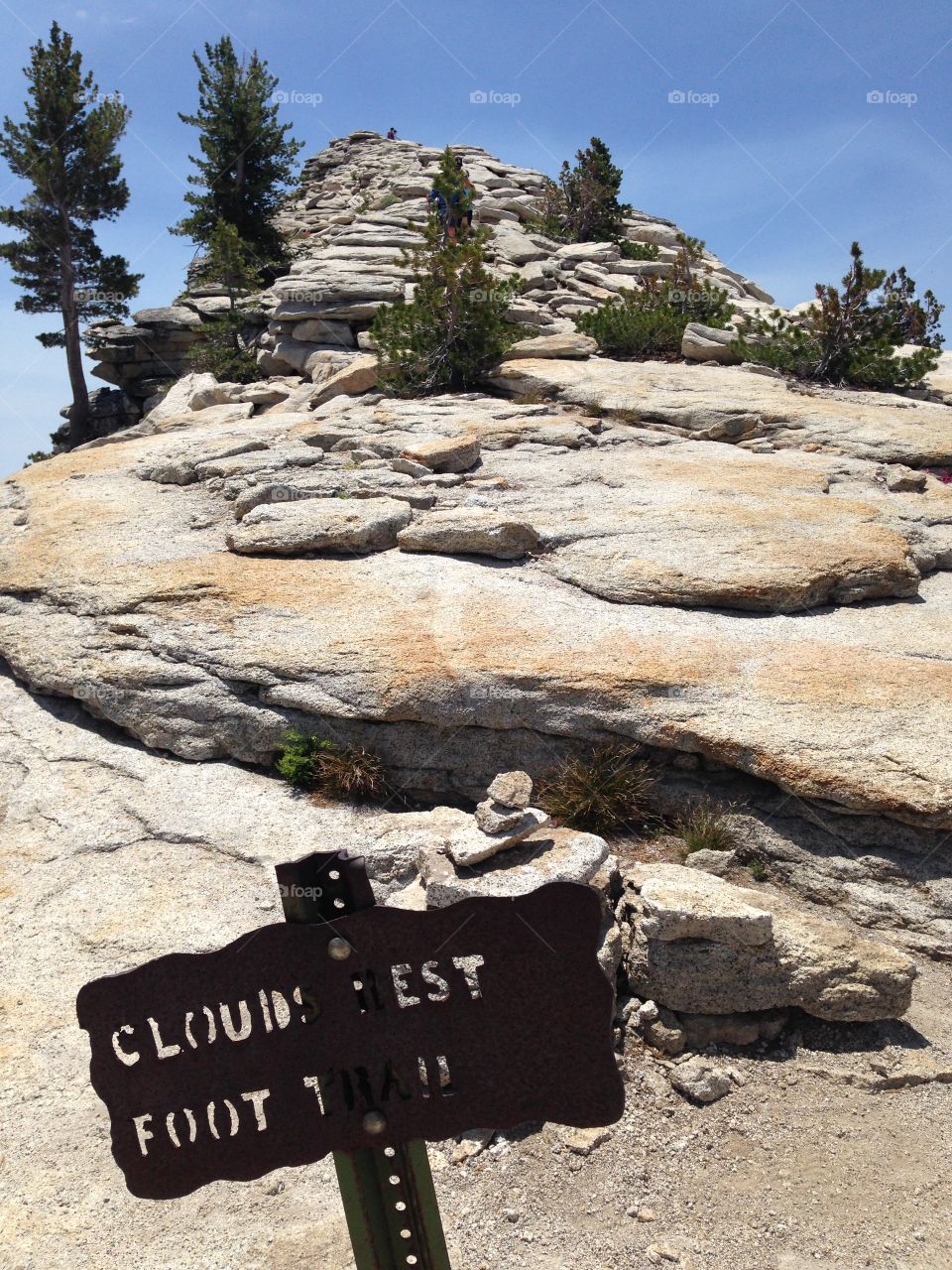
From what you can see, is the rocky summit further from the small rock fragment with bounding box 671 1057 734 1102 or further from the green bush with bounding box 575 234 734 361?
the green bush with bounding box 575 234 734 361

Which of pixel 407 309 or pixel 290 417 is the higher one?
pixel 407 309

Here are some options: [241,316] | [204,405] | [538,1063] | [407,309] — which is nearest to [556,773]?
[538,1063]

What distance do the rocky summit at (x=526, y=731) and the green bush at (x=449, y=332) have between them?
291 cm

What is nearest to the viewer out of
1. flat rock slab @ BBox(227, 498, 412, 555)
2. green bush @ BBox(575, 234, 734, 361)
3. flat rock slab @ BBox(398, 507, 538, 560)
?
flat rock slab @ BBox(398, 507, 538, 560)

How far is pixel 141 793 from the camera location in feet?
25.5

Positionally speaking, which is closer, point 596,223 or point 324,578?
point 324,578

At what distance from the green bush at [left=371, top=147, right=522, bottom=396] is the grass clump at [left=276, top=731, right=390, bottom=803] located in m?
9.57

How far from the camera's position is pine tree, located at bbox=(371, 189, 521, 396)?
51.8 ft

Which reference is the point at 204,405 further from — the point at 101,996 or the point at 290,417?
the point at 101,996

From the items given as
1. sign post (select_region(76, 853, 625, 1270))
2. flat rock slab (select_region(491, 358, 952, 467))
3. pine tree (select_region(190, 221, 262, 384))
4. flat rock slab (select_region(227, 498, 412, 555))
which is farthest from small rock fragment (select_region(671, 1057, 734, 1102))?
pine tree (select_region(190, 221, 262, 384))

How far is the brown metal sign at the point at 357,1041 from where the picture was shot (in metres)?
2.40

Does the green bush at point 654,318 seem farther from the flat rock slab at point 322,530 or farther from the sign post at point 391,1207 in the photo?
the sign post at point 391,1207

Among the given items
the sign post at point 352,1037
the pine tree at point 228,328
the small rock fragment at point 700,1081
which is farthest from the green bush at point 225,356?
the sign post at point 352,1037

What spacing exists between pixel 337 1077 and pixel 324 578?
6.97m
